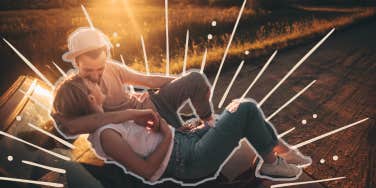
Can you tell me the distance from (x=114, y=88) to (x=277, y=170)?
5.26 feet

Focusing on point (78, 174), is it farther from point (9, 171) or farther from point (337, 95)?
point (337, 95)

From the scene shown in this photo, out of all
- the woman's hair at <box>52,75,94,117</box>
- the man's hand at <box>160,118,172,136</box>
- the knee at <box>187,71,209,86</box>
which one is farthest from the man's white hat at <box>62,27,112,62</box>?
the knee at <box>187,71,209,86</box>

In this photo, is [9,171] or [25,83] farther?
[25,83]

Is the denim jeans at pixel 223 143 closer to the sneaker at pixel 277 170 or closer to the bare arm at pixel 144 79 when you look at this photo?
the sneaker at pixel 277 170

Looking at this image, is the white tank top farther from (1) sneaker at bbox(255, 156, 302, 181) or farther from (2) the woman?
(1) sneaker at bbox(255, 156, 302, 181)

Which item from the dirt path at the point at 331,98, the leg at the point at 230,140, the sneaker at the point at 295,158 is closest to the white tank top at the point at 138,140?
the leg at the point at 230,140

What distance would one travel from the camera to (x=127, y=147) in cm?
257

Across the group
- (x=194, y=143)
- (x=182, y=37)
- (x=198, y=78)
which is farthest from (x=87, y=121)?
(x=182, y=37)

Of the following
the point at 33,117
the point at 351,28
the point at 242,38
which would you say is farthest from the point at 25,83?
the point at 351,28

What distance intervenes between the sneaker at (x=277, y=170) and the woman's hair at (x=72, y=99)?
1434mm

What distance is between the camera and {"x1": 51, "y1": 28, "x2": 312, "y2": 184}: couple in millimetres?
2621

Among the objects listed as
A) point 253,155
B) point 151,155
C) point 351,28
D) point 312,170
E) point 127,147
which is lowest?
point 351,28

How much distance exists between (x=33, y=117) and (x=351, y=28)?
9939mm

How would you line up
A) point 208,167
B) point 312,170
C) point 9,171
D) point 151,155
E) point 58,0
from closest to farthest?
1. point 9,171
2. point 151,155
3. point 208,167
4. point 312,170
5. point 58,0
